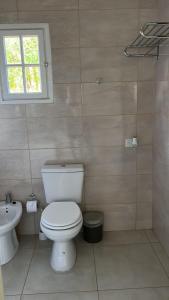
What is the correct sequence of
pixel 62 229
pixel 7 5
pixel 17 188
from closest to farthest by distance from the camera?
pixel 62 229 < pixel 7 5 < pixel 17 188

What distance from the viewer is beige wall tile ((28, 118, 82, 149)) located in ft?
7.91

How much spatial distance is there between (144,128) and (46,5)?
4.85 feet

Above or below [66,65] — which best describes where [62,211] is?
below

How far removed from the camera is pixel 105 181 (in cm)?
254

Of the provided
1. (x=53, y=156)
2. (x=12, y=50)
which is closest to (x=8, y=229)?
(x=53, y=156)

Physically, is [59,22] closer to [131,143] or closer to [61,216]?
[131,143]

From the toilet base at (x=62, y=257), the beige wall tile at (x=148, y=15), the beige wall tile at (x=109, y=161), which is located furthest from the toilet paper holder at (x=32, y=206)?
the beige wall tile at (x=148, y=15)

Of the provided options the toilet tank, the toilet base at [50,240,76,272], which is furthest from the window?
the toilet base at [50,240,76,272]

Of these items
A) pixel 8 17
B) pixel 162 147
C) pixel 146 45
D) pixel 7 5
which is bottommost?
pixel 162 147

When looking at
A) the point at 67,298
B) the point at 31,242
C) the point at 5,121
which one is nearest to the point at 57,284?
the point at 67,298

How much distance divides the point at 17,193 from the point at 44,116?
855mm

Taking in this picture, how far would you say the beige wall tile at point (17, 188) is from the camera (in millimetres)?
2514

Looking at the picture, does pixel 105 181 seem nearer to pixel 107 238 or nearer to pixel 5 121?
pixel 107 238

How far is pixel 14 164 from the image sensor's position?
8.13 feet
